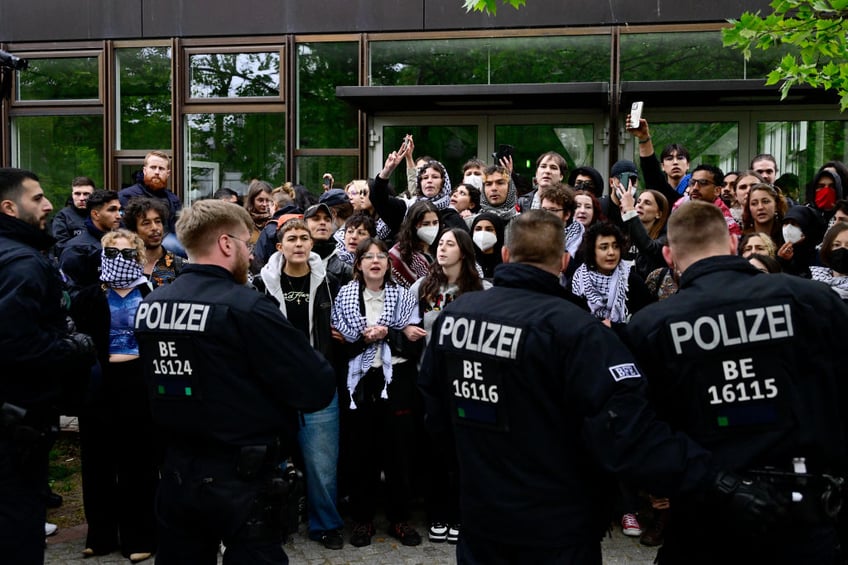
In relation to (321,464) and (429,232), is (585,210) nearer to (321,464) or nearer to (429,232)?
(429,232)

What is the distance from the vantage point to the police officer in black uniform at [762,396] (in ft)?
10.6

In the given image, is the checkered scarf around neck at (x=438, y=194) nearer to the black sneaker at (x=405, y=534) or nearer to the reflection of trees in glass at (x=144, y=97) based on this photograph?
the black sneaker at (x=405, y=534)

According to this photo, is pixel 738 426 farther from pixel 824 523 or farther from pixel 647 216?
pixel 647 216

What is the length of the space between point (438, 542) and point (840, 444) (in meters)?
3.23

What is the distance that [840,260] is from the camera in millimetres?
5504

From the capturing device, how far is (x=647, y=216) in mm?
6672

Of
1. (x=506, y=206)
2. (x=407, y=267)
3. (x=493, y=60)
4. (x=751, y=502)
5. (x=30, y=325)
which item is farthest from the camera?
(x=493, y=60)

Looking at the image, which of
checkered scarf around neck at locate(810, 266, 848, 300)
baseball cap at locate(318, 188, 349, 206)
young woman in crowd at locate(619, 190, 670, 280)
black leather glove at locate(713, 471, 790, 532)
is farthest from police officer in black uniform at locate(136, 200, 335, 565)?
baseball cap at locate(318, 188, 349, 206)

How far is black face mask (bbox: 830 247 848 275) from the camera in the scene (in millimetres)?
5484

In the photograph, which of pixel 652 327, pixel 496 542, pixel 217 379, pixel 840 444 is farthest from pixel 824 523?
pixel 217 379

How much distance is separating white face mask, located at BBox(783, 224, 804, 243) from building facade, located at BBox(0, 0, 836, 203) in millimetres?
4712

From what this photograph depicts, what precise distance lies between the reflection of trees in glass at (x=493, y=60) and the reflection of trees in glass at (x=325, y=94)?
1.49 ft

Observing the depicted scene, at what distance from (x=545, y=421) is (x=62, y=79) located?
11713mm

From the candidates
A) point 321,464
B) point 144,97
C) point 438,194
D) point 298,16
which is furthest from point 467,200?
point 144,97
